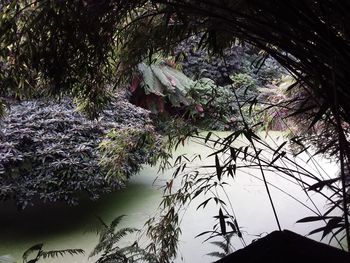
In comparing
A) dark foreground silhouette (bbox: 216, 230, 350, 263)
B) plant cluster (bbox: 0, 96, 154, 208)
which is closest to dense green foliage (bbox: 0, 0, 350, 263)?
dark foreground silhouette (bbox: 216, 230, 350, 263)

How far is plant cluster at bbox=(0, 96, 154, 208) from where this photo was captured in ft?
8.91

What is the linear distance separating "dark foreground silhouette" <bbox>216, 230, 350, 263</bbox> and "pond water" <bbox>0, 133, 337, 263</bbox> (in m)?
1.83

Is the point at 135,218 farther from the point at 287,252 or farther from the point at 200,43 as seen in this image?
the point at 287,252

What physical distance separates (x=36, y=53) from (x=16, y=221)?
2152mm

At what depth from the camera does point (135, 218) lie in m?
3.12

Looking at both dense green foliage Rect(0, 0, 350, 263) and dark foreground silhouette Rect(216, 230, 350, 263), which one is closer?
dark foreground silhouette Rect(216, 230, 350, 263)

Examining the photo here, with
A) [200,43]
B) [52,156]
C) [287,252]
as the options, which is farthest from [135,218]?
[287,252]

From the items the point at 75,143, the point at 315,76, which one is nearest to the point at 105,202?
the point at 75,143

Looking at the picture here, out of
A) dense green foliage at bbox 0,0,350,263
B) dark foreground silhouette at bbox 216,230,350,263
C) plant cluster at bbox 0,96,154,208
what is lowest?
dark foreground silhouette at bbox 216,230,350,263

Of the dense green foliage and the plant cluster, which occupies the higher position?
the plant cluster

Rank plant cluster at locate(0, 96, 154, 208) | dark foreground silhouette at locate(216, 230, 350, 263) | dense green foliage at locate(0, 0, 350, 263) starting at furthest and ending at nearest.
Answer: plant cluster at locate(0, 96, 154, 208) → dense green foliage at locate(0, 0, 350, 263) → dark foreground silhouette at locate(216, 230, 350, 263)

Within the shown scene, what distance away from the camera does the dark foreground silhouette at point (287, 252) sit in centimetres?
74

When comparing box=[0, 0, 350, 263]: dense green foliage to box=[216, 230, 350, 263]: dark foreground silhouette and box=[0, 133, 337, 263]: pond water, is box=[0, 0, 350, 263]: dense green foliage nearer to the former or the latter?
box=[216, 230, 350, 263]: dark foreground silhouette

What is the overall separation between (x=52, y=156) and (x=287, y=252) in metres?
2.32
